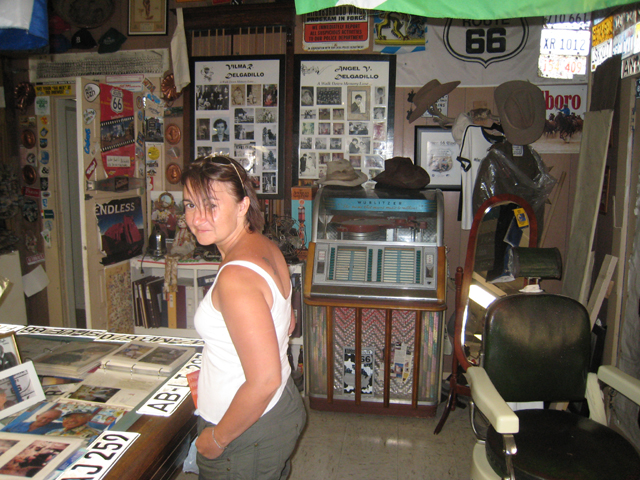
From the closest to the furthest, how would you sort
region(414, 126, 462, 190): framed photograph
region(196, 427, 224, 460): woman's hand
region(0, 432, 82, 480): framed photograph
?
region(0, 432, 82, 480): framed photograph
region(196, 427, 224, 460): woman's hand
region(414, 126, 462, 190): framed photograph

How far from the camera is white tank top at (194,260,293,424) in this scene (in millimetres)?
1049

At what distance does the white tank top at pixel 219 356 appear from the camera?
1049mm

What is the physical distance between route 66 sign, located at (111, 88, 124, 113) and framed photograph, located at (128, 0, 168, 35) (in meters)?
0.69

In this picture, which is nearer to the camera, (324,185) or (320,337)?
(320,337)

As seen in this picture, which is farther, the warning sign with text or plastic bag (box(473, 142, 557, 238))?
the warning sign with text

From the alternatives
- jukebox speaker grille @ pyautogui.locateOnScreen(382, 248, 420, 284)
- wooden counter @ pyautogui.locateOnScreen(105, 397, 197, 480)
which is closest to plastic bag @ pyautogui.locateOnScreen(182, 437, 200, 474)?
wooden counter @ pyautogui.locateOnScreen(105, 397, 197, 480)

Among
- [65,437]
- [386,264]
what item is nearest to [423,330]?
[386,264]

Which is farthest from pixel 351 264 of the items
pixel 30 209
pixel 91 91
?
pixel 30 209

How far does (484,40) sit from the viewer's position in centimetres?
315

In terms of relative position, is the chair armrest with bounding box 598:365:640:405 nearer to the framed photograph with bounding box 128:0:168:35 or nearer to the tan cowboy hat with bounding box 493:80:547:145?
the tan cowboy hat with bounding box 493:80:547:145

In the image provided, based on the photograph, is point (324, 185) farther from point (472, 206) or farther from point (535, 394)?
point (535, 394)

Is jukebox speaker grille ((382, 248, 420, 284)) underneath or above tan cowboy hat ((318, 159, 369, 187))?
underneath

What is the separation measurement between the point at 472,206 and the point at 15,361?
8.71 ft

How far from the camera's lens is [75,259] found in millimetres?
4012
